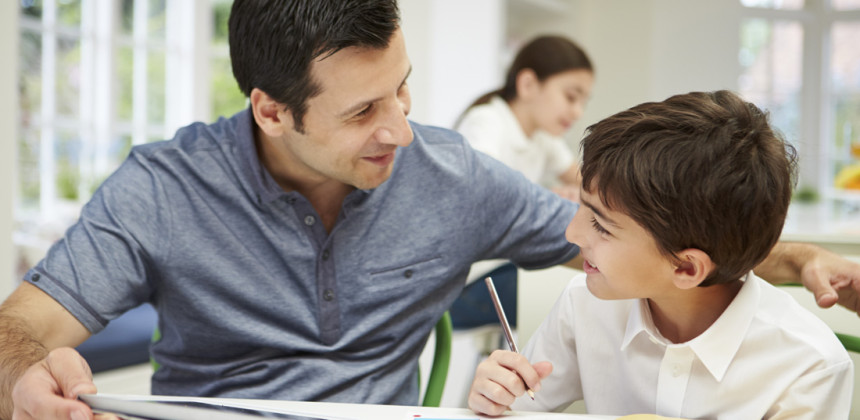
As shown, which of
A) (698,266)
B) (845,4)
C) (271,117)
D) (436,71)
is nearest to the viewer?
(698,266)

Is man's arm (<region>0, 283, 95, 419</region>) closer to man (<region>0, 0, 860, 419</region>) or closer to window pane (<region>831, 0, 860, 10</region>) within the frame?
man (<region>0, 0, 860, 419</region>)

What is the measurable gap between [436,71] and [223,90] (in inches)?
42.8

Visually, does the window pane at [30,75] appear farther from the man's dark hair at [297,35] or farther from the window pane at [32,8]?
the man's dark hair at [297,35]

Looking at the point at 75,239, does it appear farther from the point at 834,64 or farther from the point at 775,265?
the point at 834,64

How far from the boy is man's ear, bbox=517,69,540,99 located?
1.99m

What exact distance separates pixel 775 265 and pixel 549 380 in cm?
32

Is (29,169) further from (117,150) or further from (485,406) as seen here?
(485,406)

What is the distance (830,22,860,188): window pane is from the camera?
6.32 meters

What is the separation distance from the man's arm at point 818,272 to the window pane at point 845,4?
20.3 ft

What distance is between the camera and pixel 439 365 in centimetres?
128

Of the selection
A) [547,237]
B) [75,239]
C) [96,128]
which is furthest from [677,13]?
[75,239]

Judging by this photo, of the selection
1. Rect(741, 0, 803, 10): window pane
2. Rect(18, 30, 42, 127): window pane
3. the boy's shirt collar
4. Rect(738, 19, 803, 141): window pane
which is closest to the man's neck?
the boy's shirt collar

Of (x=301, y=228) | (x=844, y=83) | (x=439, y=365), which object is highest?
(x=301, y=228)

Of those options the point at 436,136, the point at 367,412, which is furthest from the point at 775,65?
the point at 367,412
